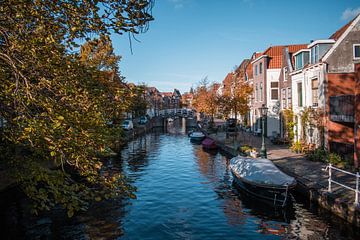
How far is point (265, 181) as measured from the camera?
15.9m

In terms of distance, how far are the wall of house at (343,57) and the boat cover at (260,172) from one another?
1091 centimetres

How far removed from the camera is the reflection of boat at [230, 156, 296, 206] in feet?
50.3

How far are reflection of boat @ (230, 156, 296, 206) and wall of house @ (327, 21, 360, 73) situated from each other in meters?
10.9

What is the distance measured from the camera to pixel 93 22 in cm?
620

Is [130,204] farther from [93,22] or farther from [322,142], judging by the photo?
[322,142]

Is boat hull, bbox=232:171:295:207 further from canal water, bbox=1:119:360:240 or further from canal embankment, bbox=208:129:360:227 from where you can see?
canal embankment, bbox=208:129:360:227

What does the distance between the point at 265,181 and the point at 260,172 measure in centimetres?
107

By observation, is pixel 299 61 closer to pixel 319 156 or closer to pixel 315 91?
pixel 315 91

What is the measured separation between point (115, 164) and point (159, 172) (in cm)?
610

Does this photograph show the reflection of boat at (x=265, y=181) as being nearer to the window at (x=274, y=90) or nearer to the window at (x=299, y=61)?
the window at (x=299, y=61)

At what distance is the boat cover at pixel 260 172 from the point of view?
615 inches

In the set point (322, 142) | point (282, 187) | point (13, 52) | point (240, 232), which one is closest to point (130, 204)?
point (240, 232)

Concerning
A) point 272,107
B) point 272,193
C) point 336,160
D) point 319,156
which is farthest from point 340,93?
point 272,107

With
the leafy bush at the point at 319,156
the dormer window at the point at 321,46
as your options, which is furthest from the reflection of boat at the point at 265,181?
the dormer window at the point at 321,46
